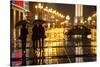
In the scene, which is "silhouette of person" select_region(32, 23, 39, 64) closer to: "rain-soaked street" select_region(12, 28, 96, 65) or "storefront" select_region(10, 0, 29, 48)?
"rain-soaked street" select_region(12, 28, 96, 65)

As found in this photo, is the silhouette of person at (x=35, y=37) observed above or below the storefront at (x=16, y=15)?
below

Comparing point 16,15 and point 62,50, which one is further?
point 62,50

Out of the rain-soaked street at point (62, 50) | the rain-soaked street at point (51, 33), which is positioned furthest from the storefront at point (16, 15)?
the rain-soaked street at point (62, 50)

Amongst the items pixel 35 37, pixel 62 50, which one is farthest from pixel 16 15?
pixel 62 50

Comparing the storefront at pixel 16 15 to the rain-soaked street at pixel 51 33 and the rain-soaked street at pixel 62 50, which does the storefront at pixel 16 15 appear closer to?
the rain-soaked street at pixel 51 33

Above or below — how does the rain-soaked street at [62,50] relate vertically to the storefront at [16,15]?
below

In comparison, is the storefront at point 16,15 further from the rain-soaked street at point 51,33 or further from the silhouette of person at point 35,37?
the silhouette of person at point 35,37

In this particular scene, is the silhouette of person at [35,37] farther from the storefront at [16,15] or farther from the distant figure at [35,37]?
the storefront at [16,15]

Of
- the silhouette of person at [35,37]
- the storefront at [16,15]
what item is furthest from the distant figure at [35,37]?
the storefront at [16,15]

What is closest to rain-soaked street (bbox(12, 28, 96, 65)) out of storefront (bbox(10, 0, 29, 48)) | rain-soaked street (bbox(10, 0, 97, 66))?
rain-soaked street (bbox(10, 0, 97, 66))

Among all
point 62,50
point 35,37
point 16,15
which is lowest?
point 62,50

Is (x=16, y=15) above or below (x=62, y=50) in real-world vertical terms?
above

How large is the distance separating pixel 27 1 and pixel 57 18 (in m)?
0.32

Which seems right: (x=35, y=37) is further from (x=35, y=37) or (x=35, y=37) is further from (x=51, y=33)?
(x=51, y=33)
